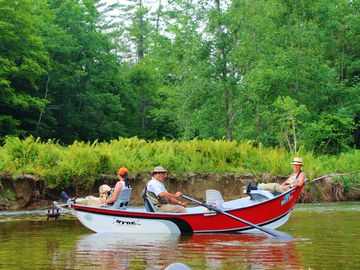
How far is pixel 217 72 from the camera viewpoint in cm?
3822

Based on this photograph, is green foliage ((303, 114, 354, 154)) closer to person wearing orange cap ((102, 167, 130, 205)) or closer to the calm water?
the calm water

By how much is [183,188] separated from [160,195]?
9625mm

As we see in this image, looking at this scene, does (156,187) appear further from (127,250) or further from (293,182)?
(293,182)

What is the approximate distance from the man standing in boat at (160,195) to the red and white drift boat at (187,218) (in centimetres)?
31

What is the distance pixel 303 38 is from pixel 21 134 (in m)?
18.1

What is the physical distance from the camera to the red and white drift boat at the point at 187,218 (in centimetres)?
1583

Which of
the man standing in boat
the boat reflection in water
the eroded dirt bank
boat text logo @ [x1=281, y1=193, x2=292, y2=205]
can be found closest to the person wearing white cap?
boat text logo @ [x1=281, y1=193, x2=292, y2=205]

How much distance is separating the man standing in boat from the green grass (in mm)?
7413

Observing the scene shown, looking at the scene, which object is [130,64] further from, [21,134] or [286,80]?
[286,80]

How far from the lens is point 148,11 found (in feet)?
219

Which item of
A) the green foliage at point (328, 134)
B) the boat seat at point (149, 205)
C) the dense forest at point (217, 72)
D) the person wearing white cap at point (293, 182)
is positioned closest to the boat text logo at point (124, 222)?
the boat seat at point (149, 205)

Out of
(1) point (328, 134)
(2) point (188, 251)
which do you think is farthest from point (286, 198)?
(1) point (328, 134)

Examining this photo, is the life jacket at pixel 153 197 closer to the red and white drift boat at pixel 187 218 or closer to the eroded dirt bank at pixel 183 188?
the red and white drift boat at pixel 187 218

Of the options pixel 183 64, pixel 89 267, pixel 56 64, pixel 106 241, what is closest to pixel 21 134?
pixel 56 64
